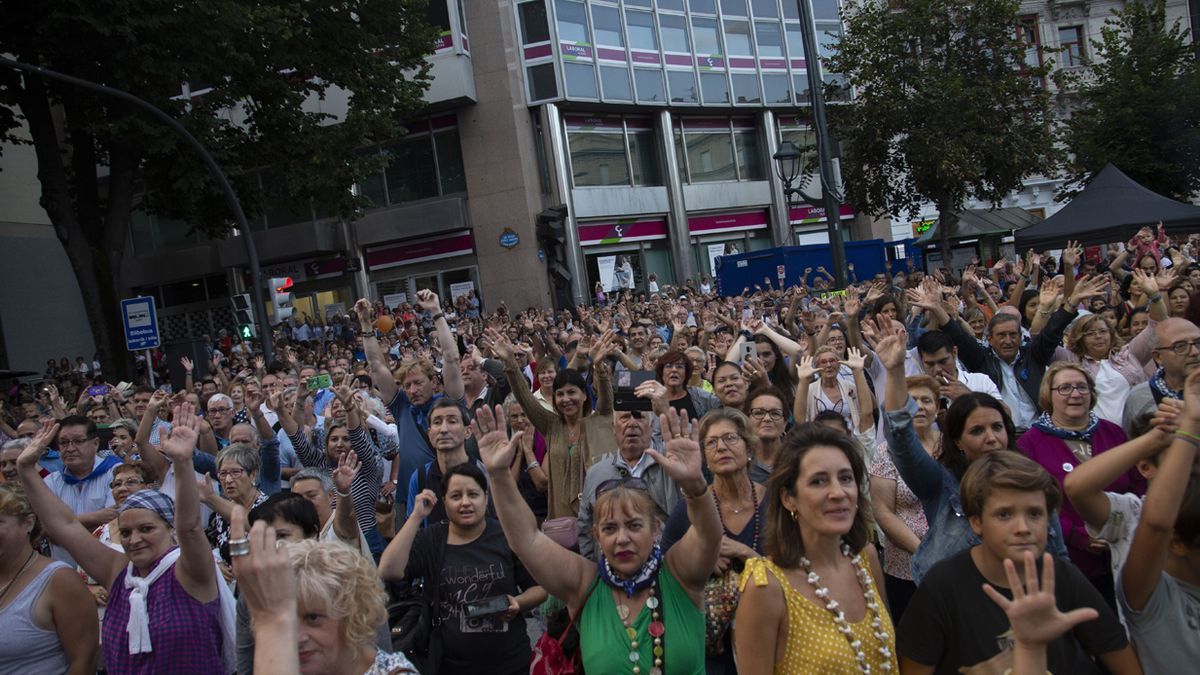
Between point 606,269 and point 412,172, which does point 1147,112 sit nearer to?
point 606,269

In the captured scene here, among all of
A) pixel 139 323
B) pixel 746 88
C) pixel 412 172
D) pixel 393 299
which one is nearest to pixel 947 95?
pixel 746 88

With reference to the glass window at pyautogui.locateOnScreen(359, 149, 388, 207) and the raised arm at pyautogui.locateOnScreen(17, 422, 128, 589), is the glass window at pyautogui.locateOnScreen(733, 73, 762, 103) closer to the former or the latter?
the glass window at pyautogui.locateOnScreen(359, 149, 388, 207)

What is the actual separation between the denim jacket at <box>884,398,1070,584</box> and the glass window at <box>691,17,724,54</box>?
3033cm

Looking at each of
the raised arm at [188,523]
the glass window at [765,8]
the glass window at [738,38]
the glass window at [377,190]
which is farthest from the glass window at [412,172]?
the raised arm at [188,523]

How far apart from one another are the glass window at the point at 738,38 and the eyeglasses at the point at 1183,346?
3001 centimetres

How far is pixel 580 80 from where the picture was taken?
2936cm

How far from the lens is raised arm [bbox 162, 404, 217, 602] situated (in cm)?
359

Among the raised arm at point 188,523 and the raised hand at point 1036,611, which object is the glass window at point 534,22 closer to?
the raised arm at point 188,523

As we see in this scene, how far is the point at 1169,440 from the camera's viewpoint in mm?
3023

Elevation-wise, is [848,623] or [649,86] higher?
[649,86]

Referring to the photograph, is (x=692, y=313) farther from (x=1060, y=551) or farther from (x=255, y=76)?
(x=1060, y=551)

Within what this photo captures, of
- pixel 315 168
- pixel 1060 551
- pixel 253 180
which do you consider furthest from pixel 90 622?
pixel 253 180

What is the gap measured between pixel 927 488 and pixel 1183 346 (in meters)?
2.17

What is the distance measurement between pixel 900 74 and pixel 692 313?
14320 millimetres
